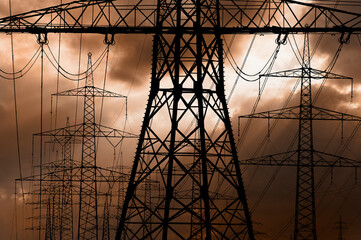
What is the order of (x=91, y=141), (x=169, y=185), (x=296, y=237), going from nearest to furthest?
(x=169, y=185), (x=296, y=237), (x=91, y=141)

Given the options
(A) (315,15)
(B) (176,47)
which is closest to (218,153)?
(B) (176,47)

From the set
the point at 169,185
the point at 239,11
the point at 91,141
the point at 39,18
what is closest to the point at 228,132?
the point at 169,185

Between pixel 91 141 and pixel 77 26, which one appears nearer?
pixel 77 26

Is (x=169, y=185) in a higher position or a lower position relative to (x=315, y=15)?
lower

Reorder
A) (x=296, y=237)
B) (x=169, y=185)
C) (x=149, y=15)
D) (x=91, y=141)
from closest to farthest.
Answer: (x=169, y=185), (x=149, y=15), (x=296, y=237), (x=91, y=141)

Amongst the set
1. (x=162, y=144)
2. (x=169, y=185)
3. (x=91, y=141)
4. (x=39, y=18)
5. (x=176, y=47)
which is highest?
(x=91, y=141)

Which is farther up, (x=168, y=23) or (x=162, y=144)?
(x=168, y=23)

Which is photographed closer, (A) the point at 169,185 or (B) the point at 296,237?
(A) the point at 169,185

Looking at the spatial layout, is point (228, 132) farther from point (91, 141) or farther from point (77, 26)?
point (91, 141)

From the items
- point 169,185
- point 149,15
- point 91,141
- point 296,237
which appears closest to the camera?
point 169,185

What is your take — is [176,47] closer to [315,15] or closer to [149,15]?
[149,15]
